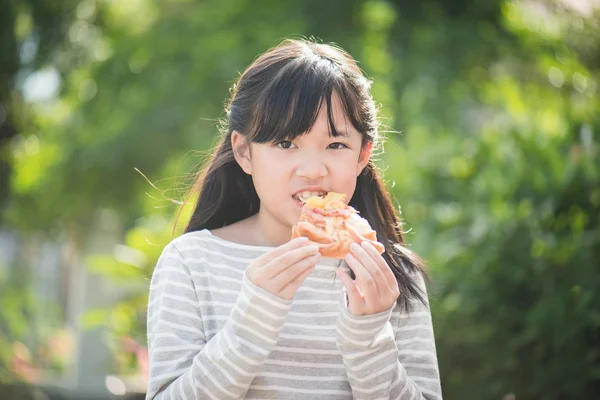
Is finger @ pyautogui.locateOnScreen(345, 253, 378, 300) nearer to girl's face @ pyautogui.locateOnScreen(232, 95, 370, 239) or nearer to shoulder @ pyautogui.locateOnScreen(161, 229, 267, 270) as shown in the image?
girl's face @ pyautogui.locateOnScreen(232, 95, 370, 239)

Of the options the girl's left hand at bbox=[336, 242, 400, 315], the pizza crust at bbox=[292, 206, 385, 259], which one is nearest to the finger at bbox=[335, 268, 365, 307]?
the girl's left hand at bbox=[336, 242, 400, 315]

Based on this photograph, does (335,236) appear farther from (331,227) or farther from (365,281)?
(365,281)

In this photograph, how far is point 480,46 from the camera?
26.1ft

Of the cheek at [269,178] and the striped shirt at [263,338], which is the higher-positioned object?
the cheek at [269,178]

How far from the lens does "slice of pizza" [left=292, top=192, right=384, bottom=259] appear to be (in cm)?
227

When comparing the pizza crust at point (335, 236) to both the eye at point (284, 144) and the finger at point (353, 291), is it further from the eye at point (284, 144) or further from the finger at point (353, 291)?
the eye at point (284, 144)

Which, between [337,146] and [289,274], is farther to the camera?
[337,146]

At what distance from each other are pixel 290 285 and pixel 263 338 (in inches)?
5.7

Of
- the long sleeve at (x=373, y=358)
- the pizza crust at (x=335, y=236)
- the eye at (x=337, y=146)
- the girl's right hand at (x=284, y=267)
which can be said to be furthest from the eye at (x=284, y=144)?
the long sleeve at (x=373, y=358)

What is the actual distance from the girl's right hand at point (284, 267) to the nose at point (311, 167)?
0.23 meters

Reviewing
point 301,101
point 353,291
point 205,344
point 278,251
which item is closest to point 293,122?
point 301,101

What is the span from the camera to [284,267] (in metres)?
2.16

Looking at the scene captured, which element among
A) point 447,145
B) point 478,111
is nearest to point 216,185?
point 447,145

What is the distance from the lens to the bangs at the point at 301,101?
2373mm
